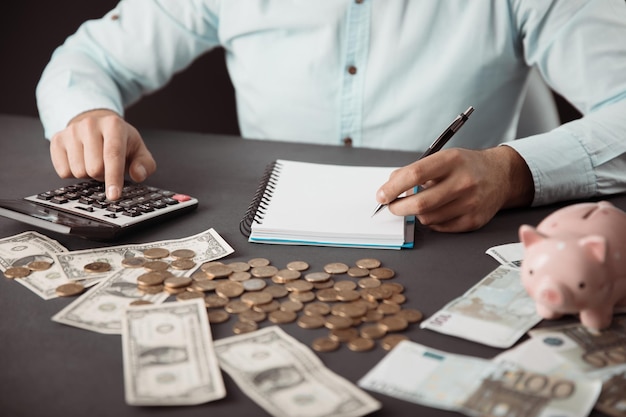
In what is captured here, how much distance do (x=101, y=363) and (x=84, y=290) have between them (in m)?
0.18

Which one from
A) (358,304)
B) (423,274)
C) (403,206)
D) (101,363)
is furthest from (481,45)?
(101,363)

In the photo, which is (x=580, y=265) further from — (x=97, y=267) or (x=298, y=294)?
(x=97, y=267)

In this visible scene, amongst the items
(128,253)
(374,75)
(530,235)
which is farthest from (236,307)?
(374,75)

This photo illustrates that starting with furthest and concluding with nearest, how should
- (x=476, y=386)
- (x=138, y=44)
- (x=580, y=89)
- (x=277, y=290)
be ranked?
(x=138, y=44) → (x=580, y=89) → (x=277, y=290) → (x=476, y=386)

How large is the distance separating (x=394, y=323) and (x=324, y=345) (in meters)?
0.09

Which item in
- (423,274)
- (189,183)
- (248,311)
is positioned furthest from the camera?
(189,183)

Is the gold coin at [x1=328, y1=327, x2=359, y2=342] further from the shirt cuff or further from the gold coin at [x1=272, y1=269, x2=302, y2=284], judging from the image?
the shirt cuff

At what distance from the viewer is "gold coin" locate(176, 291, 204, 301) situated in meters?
0.87

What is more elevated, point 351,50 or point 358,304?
point 351,50

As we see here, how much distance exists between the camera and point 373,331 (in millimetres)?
795

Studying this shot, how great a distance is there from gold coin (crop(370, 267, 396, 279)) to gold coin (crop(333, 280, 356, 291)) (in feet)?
0.12

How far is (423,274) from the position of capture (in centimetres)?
95

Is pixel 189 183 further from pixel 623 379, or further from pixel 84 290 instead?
pixel 623 379

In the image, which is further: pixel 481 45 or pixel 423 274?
pixel 481 45
